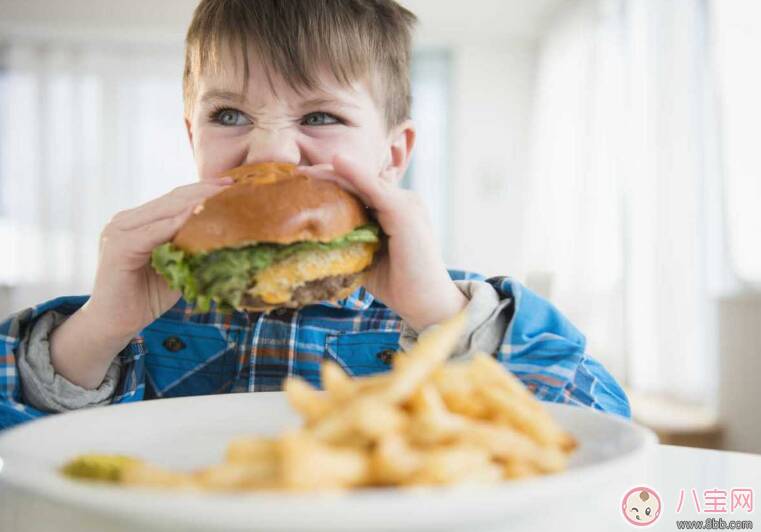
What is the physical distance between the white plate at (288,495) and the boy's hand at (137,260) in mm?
367

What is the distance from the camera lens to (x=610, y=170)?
5207 millimetres

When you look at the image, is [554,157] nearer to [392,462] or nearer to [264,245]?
[264,245]

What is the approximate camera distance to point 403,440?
0.55m

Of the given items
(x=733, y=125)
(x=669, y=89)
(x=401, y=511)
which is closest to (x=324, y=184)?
(x=401, y=511)

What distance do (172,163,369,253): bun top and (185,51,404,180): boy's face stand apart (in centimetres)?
32

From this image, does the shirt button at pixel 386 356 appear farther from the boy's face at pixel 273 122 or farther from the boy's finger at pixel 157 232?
the boy's finger at pixel 157 232

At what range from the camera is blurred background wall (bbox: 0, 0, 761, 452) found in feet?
11.3

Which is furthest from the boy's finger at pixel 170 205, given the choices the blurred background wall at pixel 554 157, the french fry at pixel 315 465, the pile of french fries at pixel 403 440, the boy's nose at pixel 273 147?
the blurred background wall at pixel 554 157

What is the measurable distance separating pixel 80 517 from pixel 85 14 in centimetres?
794

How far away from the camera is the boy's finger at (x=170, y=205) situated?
1.04 metres

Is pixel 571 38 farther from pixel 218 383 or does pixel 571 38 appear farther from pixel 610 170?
pixel 218 383

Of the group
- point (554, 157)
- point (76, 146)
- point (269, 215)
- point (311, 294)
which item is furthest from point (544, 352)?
point (76, 146)

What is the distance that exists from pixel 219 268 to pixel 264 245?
0.07 m

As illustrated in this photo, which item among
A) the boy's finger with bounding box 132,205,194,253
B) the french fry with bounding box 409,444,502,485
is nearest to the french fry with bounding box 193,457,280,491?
the french fry with bounding box 409,444,502,485
